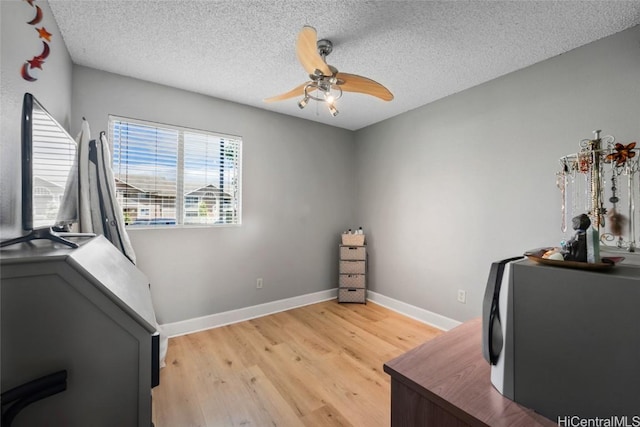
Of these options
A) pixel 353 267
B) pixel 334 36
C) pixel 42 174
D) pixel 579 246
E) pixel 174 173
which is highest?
pixel 334 36

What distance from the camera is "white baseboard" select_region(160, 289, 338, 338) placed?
8.52 ft

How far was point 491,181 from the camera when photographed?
244 cm

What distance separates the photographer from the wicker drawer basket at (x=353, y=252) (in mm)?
3528

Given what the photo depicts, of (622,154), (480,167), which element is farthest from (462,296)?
(622,154)

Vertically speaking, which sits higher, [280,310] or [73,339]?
[73,339]

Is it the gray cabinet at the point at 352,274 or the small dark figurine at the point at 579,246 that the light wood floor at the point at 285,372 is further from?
the small dark figurine at the point at 579,246

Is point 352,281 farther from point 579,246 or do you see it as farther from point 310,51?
point 579,246

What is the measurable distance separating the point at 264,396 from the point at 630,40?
11.1ft

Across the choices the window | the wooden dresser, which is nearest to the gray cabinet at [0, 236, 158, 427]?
the wooden dresser

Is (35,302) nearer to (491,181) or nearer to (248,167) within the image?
(248,167)

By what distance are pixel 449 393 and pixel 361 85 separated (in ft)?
5.84

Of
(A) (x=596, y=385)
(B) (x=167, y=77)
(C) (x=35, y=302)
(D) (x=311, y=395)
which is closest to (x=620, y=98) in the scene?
(A) (x=596, y=385)

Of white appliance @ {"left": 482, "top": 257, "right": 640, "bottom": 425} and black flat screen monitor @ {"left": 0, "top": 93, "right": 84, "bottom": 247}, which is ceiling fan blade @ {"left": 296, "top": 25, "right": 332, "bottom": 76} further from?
white appliance @ {"left": 482, "top": 257, "right": 640, "bottom": 425}

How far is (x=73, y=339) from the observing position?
84 centimetres
